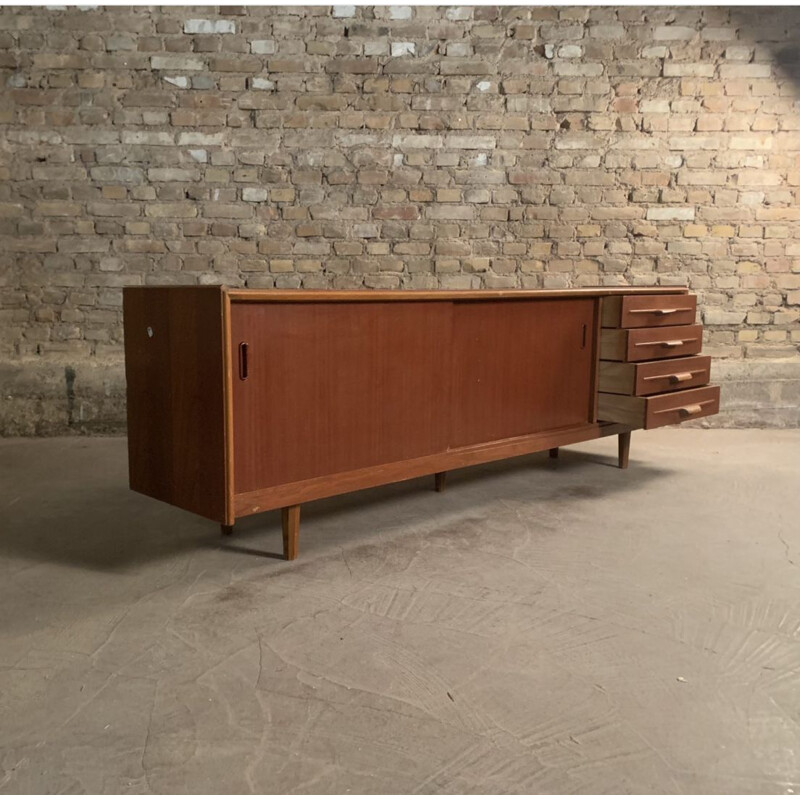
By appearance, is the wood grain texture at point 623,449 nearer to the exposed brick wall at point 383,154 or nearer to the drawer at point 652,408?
the drawer at point 652,408

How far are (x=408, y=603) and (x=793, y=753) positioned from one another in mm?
983

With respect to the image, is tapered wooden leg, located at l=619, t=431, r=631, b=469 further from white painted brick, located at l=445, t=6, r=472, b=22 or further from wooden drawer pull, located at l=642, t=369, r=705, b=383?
white painted brick, located at l=445, t=6, r=472, b=22

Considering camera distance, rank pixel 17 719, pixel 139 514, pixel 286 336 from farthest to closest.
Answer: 1. pixel 139 514
2. pixel 286 336
3. pixel 17 719

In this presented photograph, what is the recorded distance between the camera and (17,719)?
4.83ft

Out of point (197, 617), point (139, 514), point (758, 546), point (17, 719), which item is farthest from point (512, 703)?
point (139, 514)

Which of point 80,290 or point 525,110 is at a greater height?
point 525,110

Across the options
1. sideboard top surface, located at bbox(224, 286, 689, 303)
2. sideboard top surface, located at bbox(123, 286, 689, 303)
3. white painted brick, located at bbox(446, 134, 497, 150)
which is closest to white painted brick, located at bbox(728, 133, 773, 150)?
white painted brick, located at bbox(446, 134, 497, 150)

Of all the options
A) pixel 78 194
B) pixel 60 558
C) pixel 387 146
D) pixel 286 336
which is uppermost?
pixel 387 146

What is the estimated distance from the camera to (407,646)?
5.90 ft

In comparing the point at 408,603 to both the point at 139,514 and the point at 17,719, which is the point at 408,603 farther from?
the point at 139,514

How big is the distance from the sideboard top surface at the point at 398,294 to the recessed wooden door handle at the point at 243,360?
0.13 meters

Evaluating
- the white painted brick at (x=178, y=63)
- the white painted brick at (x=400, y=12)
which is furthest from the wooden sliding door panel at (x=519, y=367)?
the white painted brick at (x=178, y=63)

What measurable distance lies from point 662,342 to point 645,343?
0.10 meters

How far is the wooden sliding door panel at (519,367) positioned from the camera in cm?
277
